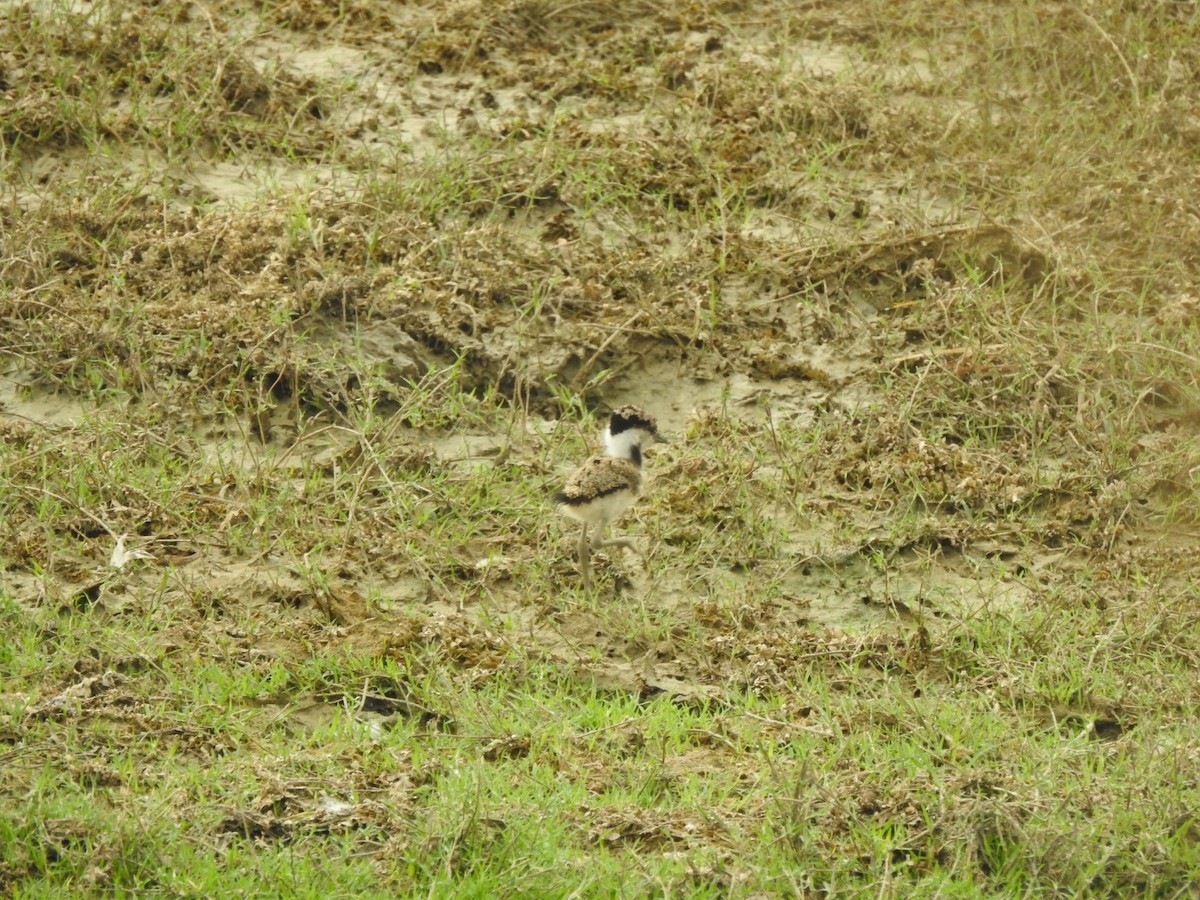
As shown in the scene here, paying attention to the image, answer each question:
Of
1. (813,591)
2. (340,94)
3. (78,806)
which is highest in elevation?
(340,94)

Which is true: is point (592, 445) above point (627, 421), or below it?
below

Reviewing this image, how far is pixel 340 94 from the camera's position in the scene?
370 inches

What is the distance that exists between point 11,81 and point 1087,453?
5990mm

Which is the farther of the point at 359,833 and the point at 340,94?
the point at 340,94

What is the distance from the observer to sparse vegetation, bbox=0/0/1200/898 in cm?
532

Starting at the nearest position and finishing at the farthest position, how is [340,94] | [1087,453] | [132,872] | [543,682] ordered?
[132,872] < [543,682] < [1087,453] < [340,94]

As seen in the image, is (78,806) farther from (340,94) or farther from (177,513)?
(340,94)

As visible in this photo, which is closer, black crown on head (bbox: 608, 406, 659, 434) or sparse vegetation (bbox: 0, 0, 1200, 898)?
sparse vegetation (bbox: 0, 0, 1200, 898)

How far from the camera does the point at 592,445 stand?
24.7ft

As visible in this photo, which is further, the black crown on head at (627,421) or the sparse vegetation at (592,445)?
the black crown on head at (627,421)

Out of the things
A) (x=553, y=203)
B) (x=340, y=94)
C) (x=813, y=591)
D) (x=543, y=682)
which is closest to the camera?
(x=543, y=682)

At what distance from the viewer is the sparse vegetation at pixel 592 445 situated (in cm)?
532

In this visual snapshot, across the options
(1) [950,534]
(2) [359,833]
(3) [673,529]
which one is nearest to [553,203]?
(3) [673,529]

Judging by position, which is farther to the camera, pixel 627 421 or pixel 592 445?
pixel 592 445
